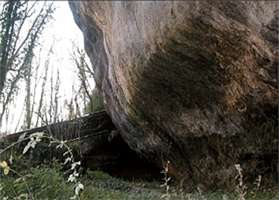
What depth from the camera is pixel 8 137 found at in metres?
10.0

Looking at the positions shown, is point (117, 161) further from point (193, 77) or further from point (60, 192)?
point (193, 77)

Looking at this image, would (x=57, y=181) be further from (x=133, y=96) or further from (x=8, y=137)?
(x=8, y=137)

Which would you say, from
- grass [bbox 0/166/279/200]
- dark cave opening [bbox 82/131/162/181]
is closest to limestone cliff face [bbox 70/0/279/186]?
grass [bbox 0/166/279/200]

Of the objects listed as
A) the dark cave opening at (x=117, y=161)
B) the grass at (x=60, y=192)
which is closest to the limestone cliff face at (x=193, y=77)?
the grass at (x=60, y=192)

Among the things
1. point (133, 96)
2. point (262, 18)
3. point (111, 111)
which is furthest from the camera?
point (111, 111)

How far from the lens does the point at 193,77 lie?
639 cm

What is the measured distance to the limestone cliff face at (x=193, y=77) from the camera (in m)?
5.13

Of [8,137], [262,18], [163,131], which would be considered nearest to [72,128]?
[8,137]

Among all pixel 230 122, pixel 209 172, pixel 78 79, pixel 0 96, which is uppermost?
pixel 78 79

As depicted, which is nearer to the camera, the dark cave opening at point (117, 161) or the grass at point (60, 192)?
the grass at point (60, 192)

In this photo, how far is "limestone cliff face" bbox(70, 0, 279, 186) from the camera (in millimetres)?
5133

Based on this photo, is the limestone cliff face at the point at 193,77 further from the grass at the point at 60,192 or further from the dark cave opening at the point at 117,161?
the dark cave opening at the point at 117,161

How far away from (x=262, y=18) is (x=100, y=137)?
693cm

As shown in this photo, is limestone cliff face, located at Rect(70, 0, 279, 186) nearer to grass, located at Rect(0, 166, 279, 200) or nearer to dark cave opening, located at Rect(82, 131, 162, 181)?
grass, located at Rect(0, 166, 279, 200)
